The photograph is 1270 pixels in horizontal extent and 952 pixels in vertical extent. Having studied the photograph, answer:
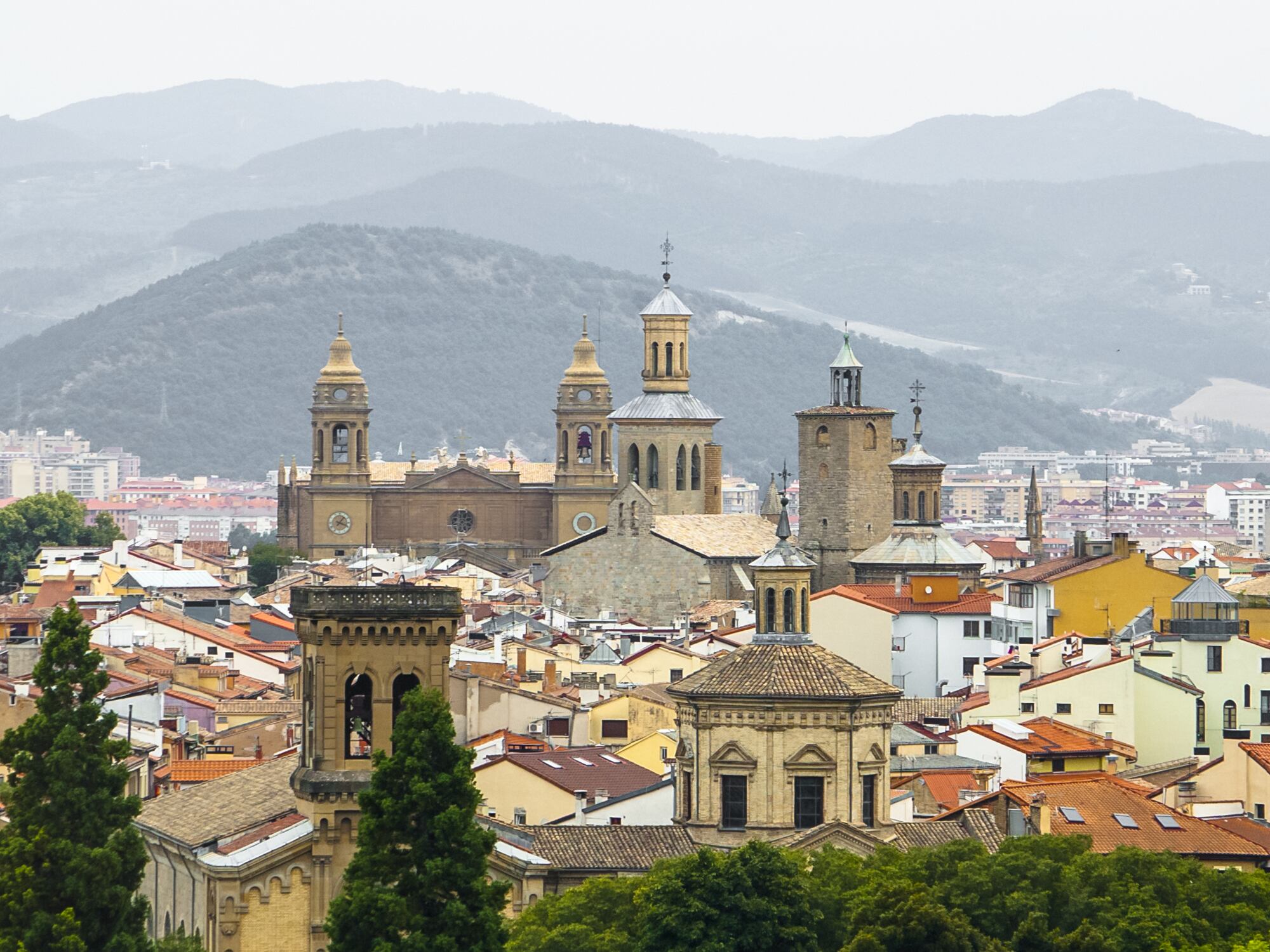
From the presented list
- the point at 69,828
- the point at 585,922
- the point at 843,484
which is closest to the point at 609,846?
the point at 585,922

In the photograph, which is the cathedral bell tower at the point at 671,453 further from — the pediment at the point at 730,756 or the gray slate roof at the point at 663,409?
the pediment at the point at 730,756

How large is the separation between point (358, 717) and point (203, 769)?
54.2 feet

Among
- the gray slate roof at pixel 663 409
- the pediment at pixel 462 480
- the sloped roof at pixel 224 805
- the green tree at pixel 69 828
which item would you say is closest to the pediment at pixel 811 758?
the sloped roof at pixel 224 805

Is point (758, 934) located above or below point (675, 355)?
below

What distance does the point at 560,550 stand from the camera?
11381 centimetres

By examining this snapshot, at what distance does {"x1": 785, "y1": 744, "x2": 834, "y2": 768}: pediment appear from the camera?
51875 mm

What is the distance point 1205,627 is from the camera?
7250 cm

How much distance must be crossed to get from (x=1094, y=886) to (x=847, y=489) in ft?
187

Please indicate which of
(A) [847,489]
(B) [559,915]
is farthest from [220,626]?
(B) [559,915]

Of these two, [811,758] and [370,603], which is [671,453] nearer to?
[811,758]

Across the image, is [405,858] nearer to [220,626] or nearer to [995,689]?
[995,689]

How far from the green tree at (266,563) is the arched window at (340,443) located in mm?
4220

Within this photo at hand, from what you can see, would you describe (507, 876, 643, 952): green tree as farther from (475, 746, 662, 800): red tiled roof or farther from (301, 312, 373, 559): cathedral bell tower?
(301, 312, 373, 559): cathedral bell tower

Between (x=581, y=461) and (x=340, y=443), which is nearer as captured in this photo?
(x=340, y=443)
